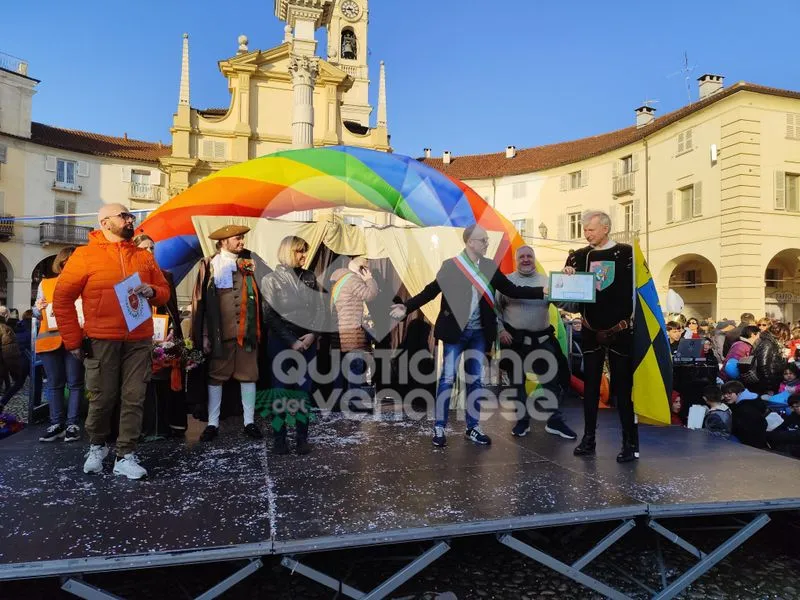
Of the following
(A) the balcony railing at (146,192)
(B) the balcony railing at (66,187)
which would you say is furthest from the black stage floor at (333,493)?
(A) the balcony railing at (146,192)

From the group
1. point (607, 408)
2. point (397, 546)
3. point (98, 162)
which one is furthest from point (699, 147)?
point (98, 162)

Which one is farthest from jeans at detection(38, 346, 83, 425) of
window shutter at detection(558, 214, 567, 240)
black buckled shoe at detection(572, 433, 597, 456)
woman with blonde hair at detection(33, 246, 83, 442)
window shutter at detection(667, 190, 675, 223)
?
window shutter at detection(558, 214, 567, 240)

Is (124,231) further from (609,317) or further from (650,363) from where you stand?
(650,363)

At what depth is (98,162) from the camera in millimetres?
31609

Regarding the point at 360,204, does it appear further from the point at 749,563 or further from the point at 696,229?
the point at 696,229

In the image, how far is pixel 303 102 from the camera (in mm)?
13383

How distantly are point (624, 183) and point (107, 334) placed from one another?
26.6m

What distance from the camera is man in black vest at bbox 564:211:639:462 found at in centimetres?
402

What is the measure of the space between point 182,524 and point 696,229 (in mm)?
23158

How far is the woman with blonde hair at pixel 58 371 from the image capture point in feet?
15.6

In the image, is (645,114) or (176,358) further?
(645,114)

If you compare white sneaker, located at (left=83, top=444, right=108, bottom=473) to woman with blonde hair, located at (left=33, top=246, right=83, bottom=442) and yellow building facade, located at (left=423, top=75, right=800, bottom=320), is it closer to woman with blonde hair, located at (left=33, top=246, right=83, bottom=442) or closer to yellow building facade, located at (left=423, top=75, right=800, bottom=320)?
woman with blonde hair, located at (left=33, top=246, right=83, bottom=442)

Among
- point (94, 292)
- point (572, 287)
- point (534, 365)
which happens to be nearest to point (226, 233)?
point (94, 292)

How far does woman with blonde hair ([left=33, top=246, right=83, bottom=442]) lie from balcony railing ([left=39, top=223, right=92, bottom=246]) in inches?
1081
